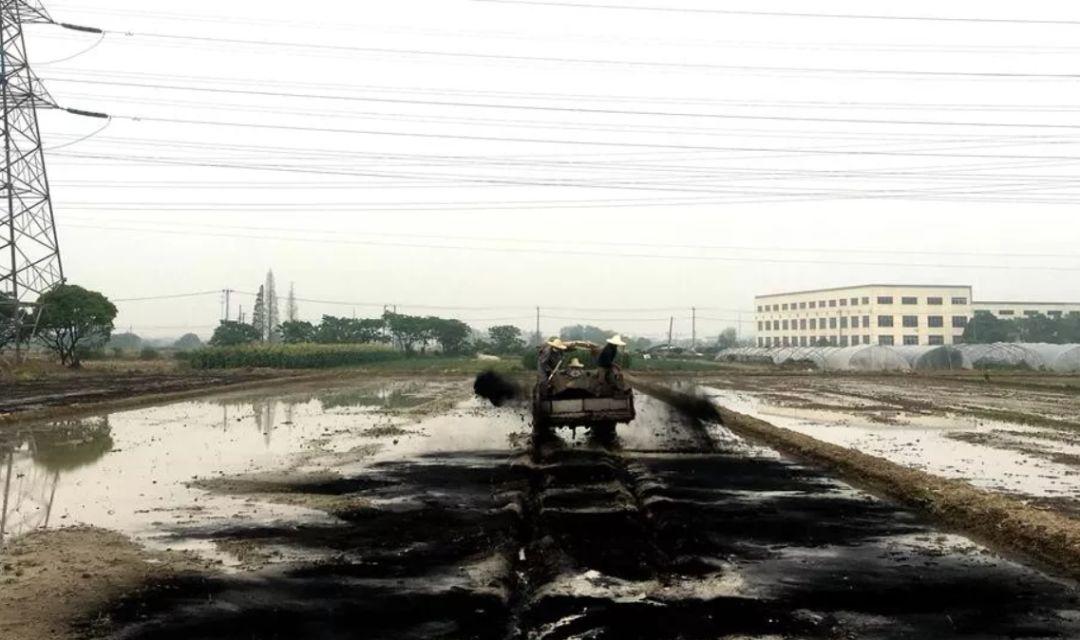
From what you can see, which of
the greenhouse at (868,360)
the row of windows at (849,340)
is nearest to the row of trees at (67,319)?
the greenhouse at (868,360)

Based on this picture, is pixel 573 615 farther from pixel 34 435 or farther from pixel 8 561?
pixel 34 435

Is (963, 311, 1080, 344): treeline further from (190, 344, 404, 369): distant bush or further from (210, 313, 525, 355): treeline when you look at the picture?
(190, 344, 404, 369): distant bush

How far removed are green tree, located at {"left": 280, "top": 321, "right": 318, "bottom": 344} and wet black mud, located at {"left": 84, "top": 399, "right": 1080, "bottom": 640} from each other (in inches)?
3771

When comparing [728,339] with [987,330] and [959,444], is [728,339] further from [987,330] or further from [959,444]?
[959,444]

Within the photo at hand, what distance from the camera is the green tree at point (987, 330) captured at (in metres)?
95.0

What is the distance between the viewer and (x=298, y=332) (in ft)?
343

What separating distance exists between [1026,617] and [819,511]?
14.0 ft

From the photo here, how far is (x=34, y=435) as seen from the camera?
64.0 ft

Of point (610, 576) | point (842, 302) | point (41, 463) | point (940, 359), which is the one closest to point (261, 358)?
point (940, 359)

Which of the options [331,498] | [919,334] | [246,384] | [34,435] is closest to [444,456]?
[331,498]

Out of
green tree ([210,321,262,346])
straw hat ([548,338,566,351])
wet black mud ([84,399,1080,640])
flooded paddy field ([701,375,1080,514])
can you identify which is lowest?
flooded paddy field ([701,375,1080,514])

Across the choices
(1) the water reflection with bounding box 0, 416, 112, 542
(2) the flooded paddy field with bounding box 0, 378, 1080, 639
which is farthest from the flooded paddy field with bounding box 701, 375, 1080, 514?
(1) the water reflection with bounding box 0, 416, 112, 542

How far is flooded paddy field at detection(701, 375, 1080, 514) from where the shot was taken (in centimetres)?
1386

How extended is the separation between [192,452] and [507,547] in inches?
403
